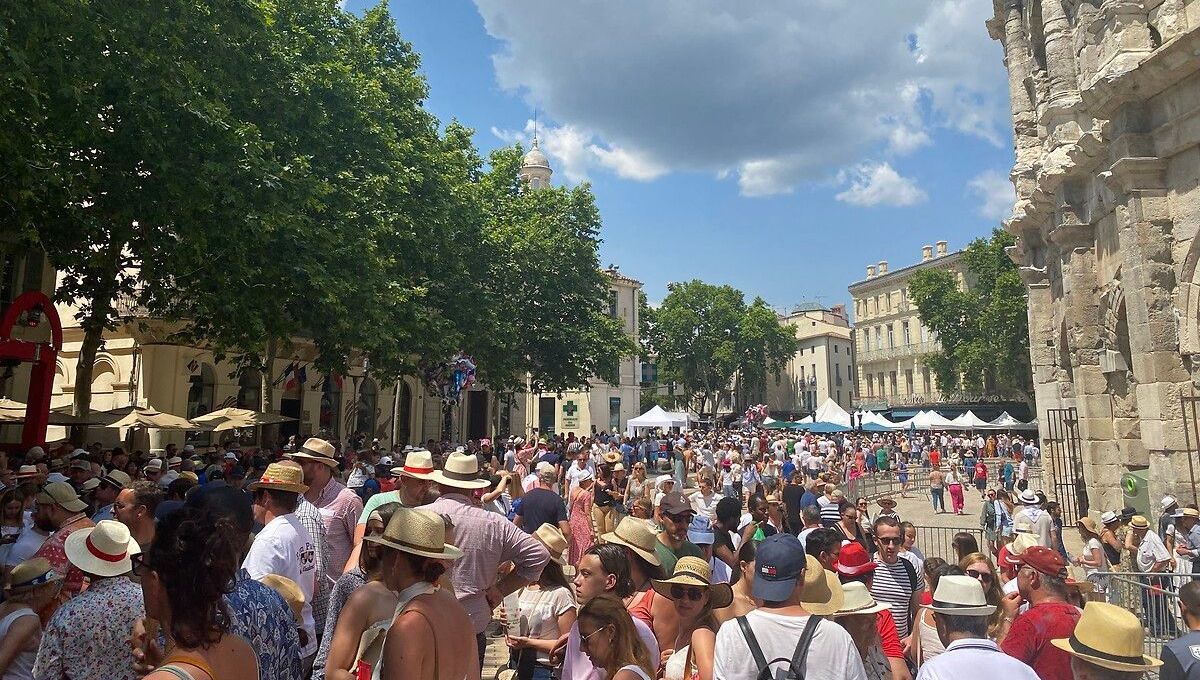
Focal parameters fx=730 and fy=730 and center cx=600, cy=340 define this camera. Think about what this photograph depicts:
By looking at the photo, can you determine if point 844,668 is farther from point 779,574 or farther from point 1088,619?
point 1088,619

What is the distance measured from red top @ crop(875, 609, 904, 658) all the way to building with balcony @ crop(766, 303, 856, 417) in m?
68.8

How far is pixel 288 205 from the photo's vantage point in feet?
40.1

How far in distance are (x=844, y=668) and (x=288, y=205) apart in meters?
11.8

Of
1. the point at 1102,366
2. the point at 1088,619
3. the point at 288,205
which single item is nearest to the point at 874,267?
the point at 1102,366

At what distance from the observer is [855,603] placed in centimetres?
345

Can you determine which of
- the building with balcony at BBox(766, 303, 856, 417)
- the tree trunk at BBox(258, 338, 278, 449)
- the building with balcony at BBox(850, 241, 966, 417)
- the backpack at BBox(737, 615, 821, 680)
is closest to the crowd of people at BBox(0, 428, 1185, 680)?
the backpack at BBox(737, 615, 821, 680)

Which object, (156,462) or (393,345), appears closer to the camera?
(156,462)

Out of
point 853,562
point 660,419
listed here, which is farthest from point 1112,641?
point 660,419

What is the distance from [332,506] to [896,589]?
4117mm

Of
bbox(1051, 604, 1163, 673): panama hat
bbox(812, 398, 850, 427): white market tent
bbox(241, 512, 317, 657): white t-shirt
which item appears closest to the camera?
bbox(1051, 604, 1163, 673): panama hat

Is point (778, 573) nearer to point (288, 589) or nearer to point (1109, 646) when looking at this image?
point (1109, 646)

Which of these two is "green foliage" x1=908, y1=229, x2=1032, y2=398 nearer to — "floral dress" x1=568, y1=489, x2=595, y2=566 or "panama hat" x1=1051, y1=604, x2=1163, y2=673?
"floral dress" x1=568, y1=489, x2=595, y2=566

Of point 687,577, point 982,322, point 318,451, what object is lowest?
point 687,577

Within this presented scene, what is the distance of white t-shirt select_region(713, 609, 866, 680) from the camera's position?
284cm
